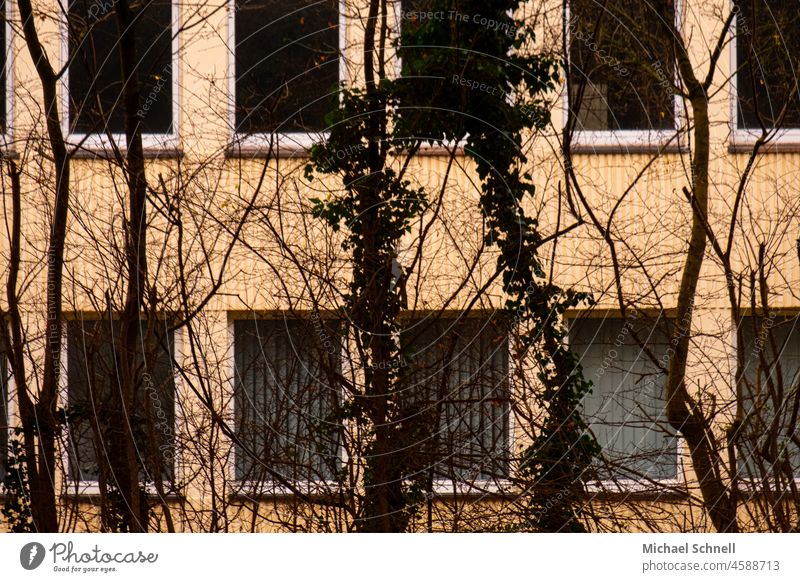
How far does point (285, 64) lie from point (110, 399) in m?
1.74

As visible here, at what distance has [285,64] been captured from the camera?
16.4 ft

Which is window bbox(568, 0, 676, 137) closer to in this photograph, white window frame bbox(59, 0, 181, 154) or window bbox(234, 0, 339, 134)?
window bbox(234, 0, 339, 134)

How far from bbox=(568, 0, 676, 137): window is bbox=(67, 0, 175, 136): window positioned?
1884 mm

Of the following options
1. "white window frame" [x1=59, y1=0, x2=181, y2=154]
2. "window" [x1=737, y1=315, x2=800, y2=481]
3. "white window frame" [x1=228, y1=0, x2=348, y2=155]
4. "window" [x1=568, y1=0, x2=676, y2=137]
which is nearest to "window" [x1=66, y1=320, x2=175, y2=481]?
"white window frame" [x1=59, y1=0, x2=181, y2=154]

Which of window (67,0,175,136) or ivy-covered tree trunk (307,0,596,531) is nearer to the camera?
ivy-covered tree trunk (307,0,596,531)

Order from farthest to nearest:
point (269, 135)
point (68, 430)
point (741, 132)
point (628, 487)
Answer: point (741, 132), point (269, 135), point (68, 430), point (628, 487)

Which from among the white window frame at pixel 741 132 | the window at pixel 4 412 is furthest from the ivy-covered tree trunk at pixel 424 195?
the window at pixel 4 412

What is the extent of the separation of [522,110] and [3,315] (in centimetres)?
250

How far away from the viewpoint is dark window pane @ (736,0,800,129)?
4949 mm
